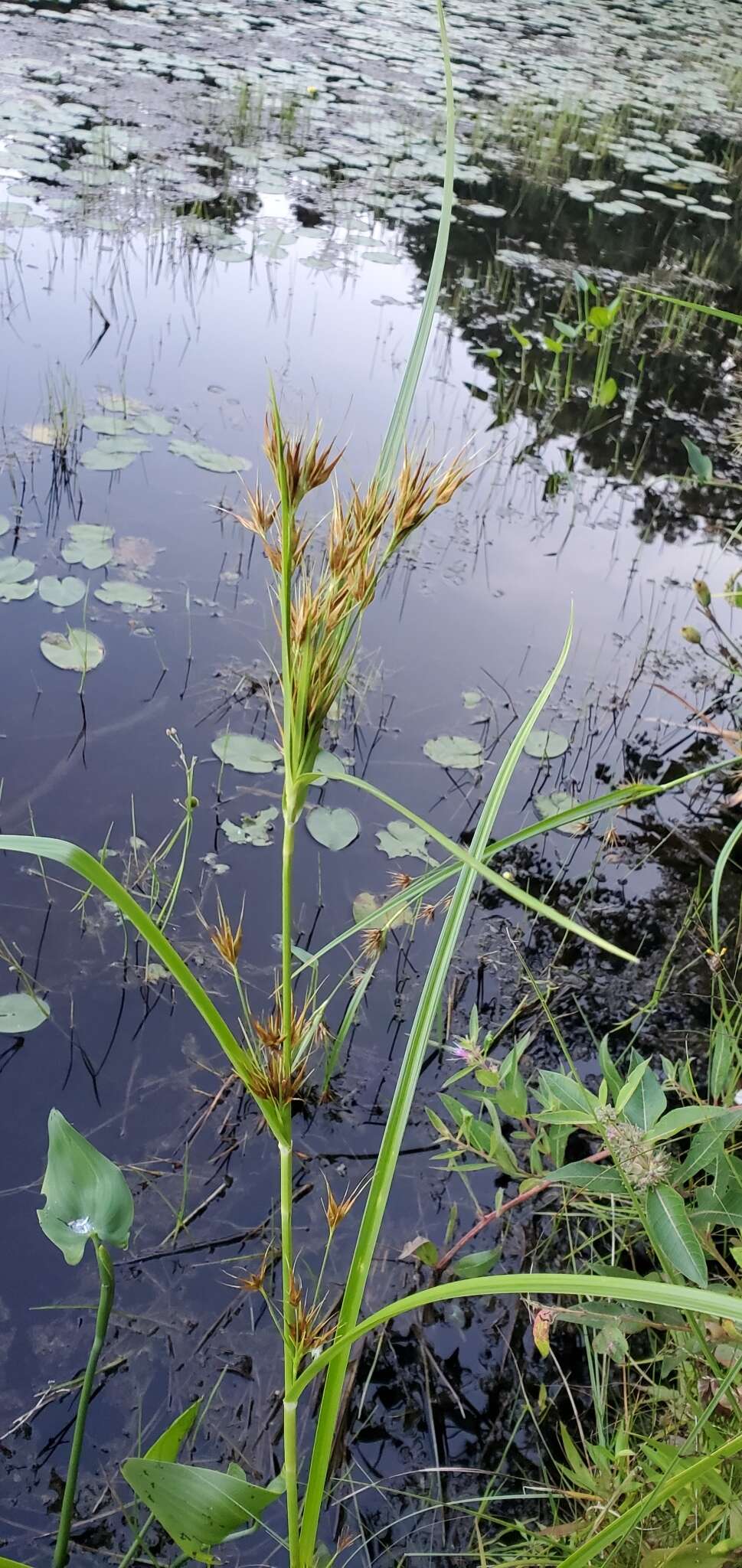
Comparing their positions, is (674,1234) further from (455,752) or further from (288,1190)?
(455,752)

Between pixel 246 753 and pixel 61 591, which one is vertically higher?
pixel 61 591

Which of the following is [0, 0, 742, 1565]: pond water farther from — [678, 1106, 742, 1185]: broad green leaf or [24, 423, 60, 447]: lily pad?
[678, 1106, 742, 1185]: broad green leaf

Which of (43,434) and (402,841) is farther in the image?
(43,434)

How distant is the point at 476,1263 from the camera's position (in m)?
1.16

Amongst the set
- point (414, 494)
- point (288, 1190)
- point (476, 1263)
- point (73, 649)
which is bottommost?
point (476, 1263)

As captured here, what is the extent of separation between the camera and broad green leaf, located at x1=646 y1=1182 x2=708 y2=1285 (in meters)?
0.82

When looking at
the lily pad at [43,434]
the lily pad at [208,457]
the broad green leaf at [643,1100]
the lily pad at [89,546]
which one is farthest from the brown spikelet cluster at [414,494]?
the lily pad at [43,434]

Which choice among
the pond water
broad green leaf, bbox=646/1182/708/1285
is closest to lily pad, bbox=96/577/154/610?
the pond water

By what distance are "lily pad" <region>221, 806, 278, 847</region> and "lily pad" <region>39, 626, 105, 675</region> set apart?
1.53 ft

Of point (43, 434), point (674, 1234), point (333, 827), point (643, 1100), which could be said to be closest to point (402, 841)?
point (333, 827)

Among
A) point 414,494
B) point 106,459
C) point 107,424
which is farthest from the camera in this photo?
point 107,424

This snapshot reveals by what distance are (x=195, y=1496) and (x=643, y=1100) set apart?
50 cm

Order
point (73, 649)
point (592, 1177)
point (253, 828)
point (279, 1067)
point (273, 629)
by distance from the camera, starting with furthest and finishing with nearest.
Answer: point (273, 629)
point (73, 649)
point (253, 828)
point (592, 1177)
point (279, 1067)

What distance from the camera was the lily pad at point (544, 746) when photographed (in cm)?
210
